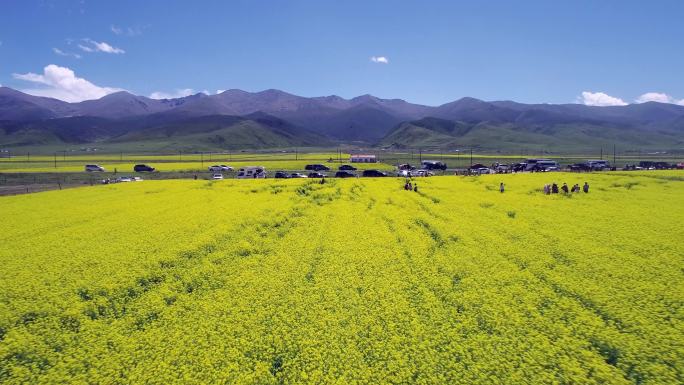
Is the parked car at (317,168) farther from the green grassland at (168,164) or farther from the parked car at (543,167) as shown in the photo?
the parked car at (543,167)

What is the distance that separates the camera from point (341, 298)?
50.4 ft

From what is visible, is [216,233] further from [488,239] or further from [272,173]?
[272,173]

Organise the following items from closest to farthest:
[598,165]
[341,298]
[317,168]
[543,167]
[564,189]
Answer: [341,298], [564,189], [543,167], [317,168], [598,165]

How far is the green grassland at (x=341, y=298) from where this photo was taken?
37.1 ft

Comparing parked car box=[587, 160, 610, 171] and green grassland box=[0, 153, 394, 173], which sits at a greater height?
green grassland box=[0, 153, 394, 173]

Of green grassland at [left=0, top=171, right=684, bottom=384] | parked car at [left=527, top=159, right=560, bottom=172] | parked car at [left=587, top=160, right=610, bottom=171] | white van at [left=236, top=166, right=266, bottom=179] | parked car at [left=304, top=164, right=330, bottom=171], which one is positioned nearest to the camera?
green grassland at [left=0, top=171, right=684, bottom=384]

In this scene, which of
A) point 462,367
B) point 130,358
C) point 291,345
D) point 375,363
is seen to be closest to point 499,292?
point 462,367

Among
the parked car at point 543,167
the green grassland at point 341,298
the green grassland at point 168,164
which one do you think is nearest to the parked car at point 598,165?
the parked car at point 543,167

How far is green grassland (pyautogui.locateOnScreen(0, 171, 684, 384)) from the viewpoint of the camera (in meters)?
11.3

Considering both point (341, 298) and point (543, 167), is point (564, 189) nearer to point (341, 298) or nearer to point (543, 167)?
point (341, 298)

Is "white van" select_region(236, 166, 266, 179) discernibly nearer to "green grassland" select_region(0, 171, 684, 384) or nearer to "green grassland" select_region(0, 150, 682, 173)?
"green grassland" select_region(0, 150, 682, 173)

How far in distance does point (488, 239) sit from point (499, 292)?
8199 millimetres

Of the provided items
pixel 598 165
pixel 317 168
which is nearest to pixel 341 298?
pixel 317 168

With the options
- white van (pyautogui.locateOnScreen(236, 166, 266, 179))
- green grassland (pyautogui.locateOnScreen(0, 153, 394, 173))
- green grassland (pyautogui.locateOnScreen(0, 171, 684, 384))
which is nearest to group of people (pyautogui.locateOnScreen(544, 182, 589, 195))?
green grassland (pyautogui.locateOnScreen(0, 171, 684, 384))
